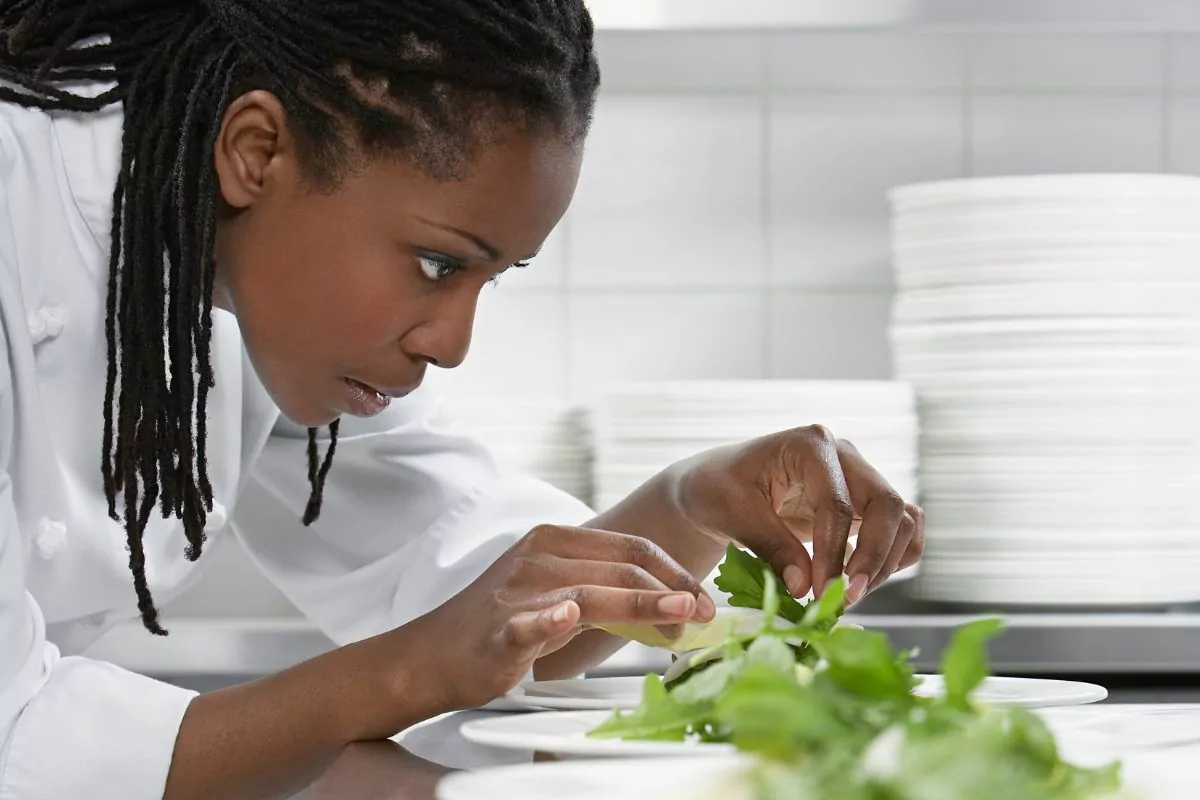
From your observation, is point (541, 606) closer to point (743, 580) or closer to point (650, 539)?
point (743, 580)

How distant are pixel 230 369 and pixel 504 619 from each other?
0.46 metres

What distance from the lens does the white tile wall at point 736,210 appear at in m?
1.88

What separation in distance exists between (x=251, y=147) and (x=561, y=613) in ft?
1.23

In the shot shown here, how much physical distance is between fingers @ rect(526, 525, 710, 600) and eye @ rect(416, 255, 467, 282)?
0.62ft

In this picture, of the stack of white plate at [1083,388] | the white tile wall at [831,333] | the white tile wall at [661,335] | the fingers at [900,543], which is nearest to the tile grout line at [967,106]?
the white tile wall at [831,333]

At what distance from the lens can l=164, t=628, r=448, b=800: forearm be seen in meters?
0.80

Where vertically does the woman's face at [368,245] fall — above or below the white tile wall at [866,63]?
below

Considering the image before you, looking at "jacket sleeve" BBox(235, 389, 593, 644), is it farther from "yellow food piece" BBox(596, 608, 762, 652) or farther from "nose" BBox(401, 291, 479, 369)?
"yellow food piece" BBox(596, 608, 762, 652)

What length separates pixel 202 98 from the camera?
899 mm

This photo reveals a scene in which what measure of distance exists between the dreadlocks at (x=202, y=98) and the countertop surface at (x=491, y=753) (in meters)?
0.28

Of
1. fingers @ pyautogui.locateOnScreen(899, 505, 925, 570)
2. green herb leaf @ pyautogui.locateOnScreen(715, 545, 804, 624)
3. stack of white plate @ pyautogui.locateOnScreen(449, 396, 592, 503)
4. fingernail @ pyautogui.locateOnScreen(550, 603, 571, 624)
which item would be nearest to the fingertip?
fingernail @ pyautogui.locateOnScreen(550, 603, 571, 624)

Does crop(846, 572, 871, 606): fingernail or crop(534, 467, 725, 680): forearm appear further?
crop(534, 467, 725, 680): forearm

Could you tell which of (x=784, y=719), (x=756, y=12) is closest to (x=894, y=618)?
(x=756, y=12)

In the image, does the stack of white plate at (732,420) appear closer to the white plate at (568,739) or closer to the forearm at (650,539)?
the forearm at (650,539)
